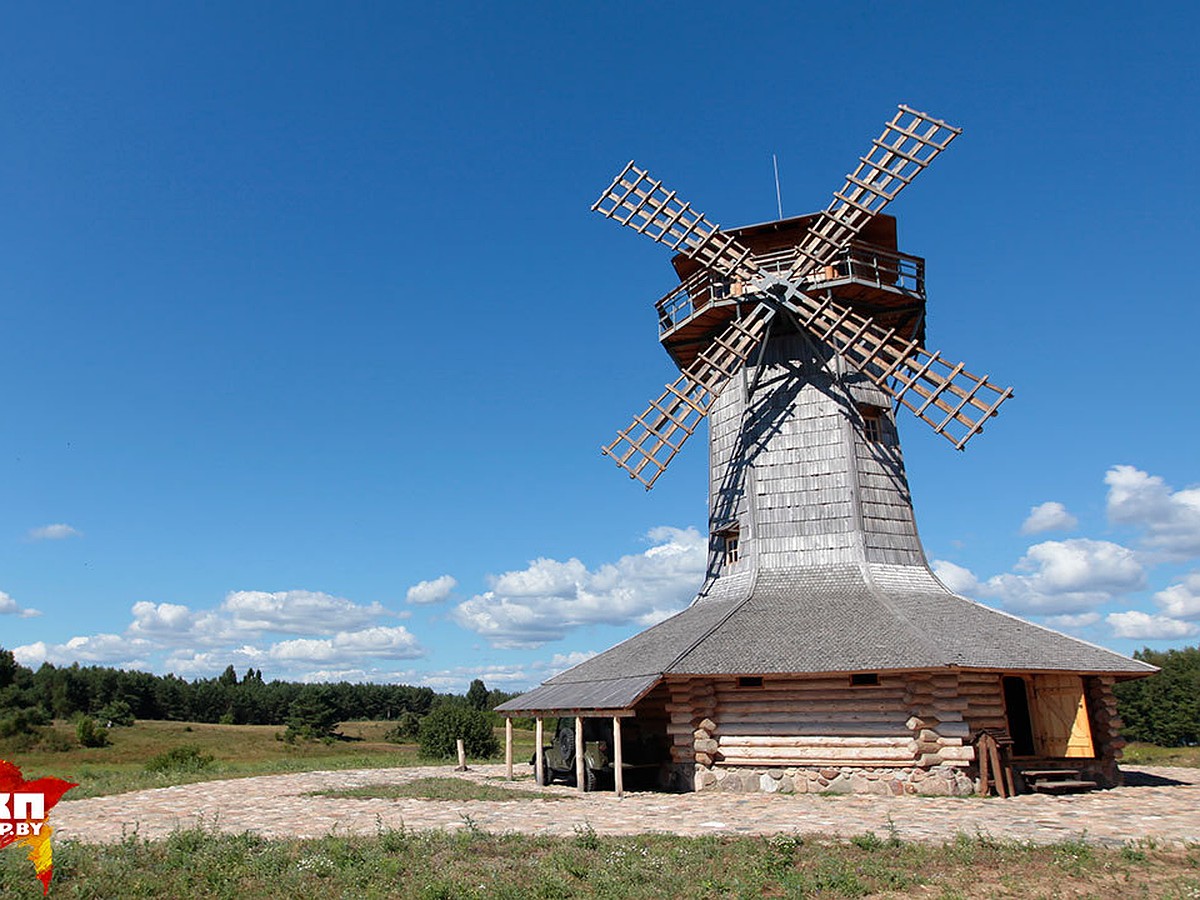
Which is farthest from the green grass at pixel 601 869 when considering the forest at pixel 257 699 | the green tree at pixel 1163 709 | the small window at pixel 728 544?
the green tree at pixel 1163 709

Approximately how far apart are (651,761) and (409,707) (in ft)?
272

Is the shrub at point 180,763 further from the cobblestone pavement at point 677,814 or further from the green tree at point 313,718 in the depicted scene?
the green tree at point 313,718

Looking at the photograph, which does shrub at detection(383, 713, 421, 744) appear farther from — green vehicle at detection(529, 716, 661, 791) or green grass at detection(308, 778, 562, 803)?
green grass at detection(308, 778, 562, 803)

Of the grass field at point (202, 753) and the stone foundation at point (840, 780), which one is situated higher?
the stone foundation at point (840, 780)

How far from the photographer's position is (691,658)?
17.8 meters

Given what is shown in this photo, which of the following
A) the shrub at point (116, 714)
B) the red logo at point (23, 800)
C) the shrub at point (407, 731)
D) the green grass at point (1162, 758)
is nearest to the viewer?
the red logo at point (23, 800)

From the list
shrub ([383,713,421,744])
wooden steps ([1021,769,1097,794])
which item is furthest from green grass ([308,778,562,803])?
shrub ([383,713,421,744])

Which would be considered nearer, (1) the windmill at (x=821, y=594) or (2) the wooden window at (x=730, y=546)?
(1) the windmill at (x=821, y=594)

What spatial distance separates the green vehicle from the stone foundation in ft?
6.92

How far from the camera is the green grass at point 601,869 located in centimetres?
892

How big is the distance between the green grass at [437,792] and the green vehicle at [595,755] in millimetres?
1460

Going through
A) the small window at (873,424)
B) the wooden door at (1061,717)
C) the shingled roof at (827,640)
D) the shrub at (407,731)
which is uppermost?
the small window at (873,424)

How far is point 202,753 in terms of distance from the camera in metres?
38.4

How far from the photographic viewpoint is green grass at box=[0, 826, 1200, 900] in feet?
29.3
